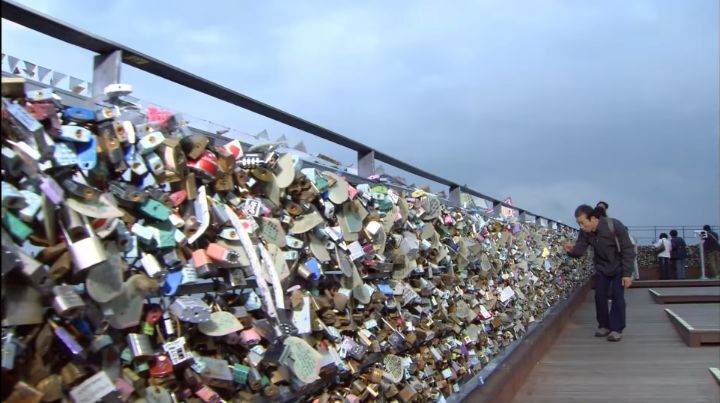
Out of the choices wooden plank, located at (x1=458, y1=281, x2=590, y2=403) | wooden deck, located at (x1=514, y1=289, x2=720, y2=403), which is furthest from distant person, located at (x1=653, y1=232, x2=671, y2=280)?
wooden plank, located at (x1=458, y1=281, x2=590, y2=403)

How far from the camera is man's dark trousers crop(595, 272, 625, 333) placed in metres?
8.57

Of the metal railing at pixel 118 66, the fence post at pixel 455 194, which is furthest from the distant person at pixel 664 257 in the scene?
the metal railing at pixel 118 66

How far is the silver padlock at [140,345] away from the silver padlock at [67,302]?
22cm

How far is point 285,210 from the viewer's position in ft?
8.39

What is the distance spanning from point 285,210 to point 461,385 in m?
2.71

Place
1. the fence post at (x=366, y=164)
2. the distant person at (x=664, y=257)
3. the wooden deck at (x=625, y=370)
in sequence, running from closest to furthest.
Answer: the fence post at (x=366, y=164) → the wooden deck at (x=625, y=370) → the distant person at (x=664, y=257)

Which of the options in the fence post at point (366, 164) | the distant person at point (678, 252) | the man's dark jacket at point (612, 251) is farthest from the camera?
the distant person at point (678, 252)

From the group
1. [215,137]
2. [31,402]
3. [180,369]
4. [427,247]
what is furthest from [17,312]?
[427,247]


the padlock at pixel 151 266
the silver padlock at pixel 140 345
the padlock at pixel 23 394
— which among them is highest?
the padlock at pixel 151 266

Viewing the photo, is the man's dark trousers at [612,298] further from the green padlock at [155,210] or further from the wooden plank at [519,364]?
the green padlock at [155,210]

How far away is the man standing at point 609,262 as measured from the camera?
8.55 m

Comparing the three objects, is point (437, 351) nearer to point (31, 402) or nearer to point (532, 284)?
point (31, 402)

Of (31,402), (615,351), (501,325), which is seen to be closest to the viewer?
(31,402)

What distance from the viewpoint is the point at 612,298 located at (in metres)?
8.64
